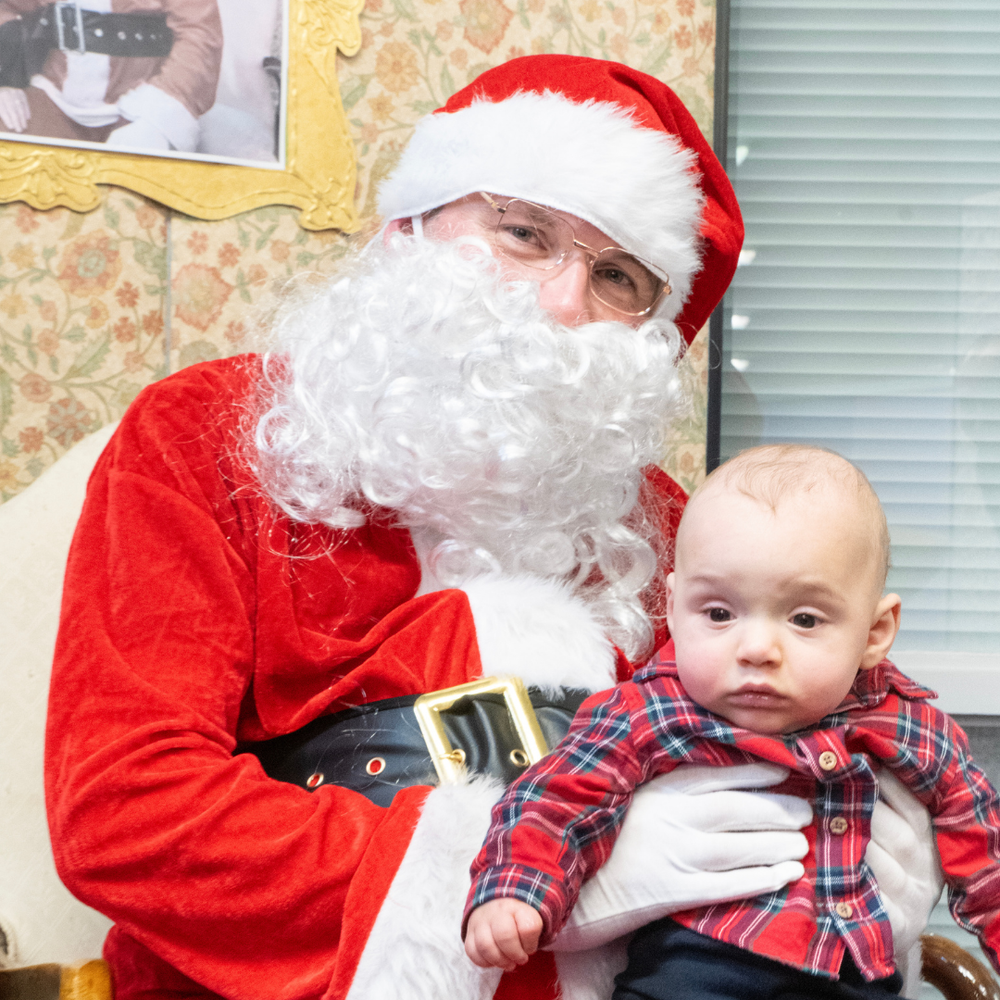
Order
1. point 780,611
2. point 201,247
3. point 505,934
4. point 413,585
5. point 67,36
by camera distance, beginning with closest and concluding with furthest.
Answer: point 505,934 → point 780,611 → point 413,585 → point 67,36 → point 201,247

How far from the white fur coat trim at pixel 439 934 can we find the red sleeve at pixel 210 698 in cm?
3

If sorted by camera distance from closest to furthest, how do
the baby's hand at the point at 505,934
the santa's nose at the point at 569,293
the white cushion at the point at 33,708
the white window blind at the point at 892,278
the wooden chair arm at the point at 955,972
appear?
the baby's hand at the point at 505,934 → the wooden chair arm at the point at 955,972 → the white cushion at the point at 33,708 → the santa's nose at the point at 569,293 → the white window blind at the point at 892,278

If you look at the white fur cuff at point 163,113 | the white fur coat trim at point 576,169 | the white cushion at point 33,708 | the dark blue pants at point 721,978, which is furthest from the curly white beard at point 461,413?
the white fur cuff at point 163,113

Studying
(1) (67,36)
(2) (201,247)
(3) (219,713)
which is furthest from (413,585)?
(1) (67,36)

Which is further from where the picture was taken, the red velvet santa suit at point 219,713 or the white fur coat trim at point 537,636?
the white fur coat trim at point 537,636

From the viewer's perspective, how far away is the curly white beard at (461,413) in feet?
4.30

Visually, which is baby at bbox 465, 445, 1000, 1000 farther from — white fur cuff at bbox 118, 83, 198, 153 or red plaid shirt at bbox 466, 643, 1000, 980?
white fur cuff at bbox 118, 83, 198, 153

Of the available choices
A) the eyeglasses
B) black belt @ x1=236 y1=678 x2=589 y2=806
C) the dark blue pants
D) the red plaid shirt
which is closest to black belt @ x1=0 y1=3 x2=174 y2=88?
the eyeglasses

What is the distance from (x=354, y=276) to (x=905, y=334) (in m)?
1.59

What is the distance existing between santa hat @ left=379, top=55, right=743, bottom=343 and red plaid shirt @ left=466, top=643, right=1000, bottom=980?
2.62ft

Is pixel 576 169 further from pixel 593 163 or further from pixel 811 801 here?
pixel 811 801

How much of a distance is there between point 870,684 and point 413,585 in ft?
2.17

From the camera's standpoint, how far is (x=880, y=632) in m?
1.06

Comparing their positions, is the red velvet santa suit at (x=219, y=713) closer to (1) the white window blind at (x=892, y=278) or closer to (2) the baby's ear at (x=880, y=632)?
(2) the baby's ear at (x=880, y=632)
